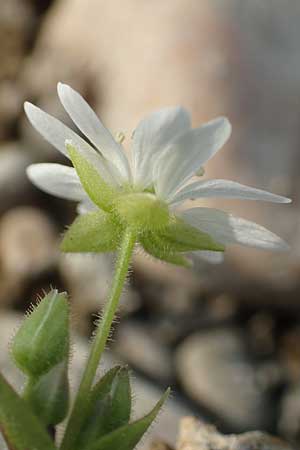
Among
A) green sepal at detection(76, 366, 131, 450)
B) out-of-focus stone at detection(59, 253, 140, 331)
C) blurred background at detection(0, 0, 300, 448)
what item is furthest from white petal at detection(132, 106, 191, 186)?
out-of-focus stone at detection(59, 253, 140, 331)

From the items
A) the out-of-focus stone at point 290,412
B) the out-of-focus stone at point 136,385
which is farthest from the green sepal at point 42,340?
the out-of-focus stone at point 290,412

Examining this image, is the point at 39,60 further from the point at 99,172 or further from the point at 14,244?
the point at 99,172

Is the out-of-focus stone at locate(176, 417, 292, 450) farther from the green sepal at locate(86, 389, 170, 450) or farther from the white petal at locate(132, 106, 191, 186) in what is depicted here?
the white petal at locate(132, 106, 191, 186)

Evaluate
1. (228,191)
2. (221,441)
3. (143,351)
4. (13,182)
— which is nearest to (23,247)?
(13,182)

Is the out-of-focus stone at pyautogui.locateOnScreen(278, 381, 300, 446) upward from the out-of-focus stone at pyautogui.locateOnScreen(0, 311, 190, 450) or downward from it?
downward

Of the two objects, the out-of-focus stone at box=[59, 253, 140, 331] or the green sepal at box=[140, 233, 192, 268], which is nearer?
the green sepal at box=[140, 233, 192, 268]

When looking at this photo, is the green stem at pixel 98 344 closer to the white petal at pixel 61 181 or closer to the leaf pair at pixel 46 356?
the leaf pair at pixel 46 356
